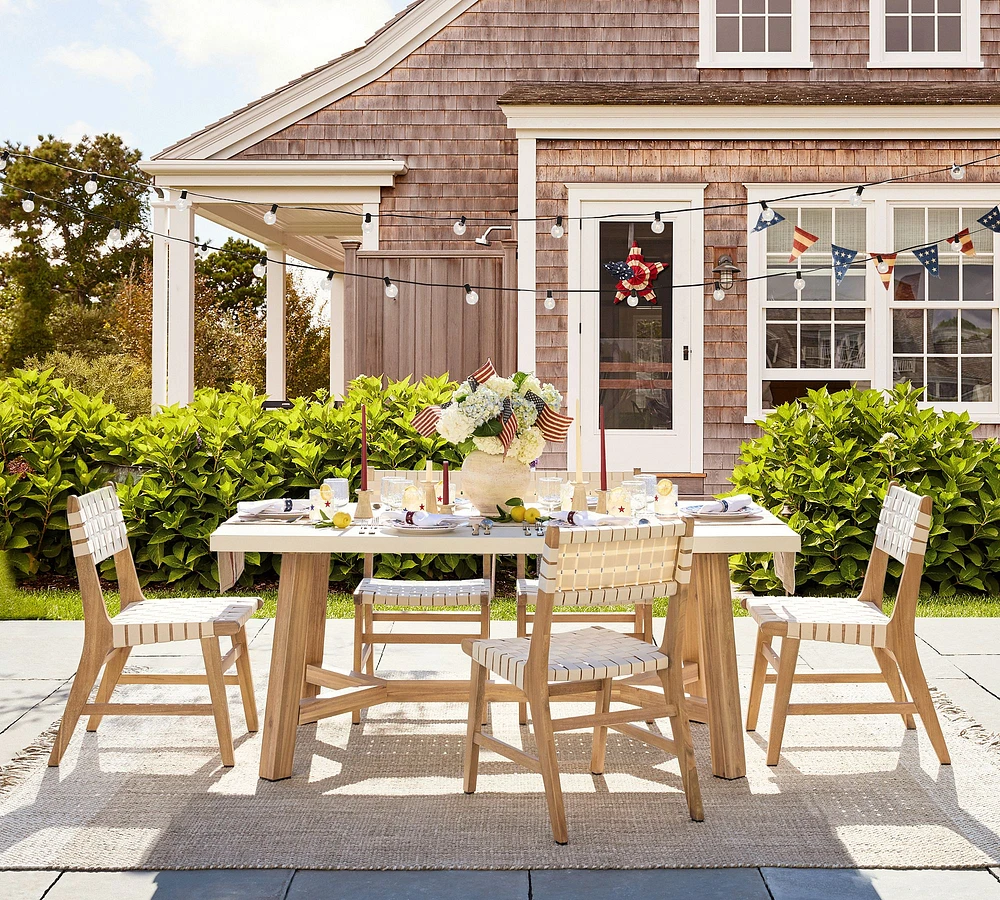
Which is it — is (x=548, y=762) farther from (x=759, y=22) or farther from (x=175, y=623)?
(x=759, y=22)

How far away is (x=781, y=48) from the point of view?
946 centimetres

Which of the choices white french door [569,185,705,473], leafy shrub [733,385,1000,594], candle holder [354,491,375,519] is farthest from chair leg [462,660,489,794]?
white french door [569,185,705,473]

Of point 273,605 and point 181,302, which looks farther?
point 181,302

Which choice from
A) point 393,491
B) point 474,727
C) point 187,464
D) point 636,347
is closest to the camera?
point 474,727

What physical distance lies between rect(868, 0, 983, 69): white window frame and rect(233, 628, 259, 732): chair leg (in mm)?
7838

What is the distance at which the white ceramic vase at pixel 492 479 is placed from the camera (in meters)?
3.91

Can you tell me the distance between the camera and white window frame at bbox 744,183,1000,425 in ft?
29.0

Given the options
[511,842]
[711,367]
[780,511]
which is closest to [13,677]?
[511,842]

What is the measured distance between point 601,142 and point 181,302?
150 inches

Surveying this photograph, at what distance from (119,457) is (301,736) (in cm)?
332

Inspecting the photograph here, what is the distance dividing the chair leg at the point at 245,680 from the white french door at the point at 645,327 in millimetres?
5156

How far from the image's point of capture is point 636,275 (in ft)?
28.8

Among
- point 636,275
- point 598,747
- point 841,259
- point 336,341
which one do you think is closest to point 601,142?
point 636,275

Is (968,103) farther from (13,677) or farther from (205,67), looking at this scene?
(205,67)
